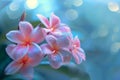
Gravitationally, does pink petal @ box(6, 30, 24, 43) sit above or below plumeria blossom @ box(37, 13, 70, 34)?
below

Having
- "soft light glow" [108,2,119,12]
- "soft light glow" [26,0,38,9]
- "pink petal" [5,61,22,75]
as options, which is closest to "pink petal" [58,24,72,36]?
"pink petal" [5,61,22,75]

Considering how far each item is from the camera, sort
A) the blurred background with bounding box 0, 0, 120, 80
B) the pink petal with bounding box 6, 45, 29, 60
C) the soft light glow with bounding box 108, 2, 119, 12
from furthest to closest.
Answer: the soft light glow with bounding box 108, 2, 119, 12
the blurred background with bounding box 0, 0, 120, 80
the pink petal with bounding box 6, 45, 29, 60

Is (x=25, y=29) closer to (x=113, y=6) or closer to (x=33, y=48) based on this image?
(x=33, y=48)

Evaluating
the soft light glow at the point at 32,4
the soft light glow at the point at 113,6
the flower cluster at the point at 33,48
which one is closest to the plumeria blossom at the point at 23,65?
the flower cluster at the point at 33,48

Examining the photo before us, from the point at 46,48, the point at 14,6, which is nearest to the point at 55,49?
the point at 46,48

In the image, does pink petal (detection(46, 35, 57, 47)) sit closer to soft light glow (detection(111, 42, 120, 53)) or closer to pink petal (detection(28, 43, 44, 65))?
pink petal (detection(28, 43, 44, 65))

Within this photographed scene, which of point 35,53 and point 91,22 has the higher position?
point 91,22

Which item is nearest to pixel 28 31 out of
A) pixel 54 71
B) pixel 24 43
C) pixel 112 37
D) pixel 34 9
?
pixel 24 43

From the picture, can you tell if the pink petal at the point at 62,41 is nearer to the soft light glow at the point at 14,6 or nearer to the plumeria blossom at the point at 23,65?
the plumeria blossom at the point at 23,65

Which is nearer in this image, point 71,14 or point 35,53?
point 35,53
